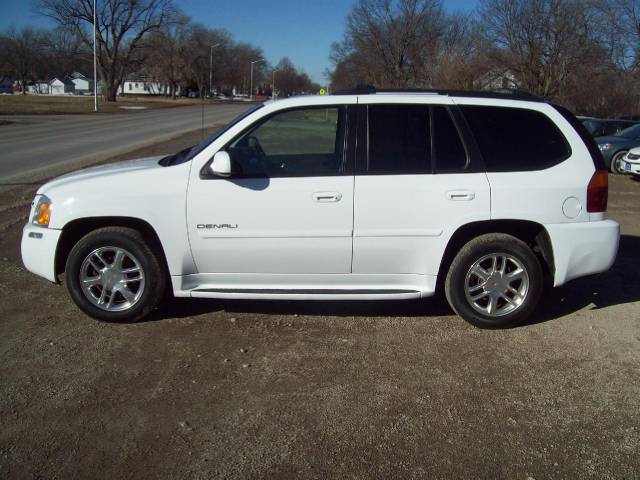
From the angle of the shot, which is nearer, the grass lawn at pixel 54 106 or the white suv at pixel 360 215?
the white suv at pixel 360 215

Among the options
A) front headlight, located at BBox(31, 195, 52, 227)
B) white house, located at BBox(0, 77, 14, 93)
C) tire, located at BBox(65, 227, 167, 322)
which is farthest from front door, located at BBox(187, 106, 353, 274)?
white house, located at BBox(0, 77, 14, 93)

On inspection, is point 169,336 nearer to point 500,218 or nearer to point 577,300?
point 500,218

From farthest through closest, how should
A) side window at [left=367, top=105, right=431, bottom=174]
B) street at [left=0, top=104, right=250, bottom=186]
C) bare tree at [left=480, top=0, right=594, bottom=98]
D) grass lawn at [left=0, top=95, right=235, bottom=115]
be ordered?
1. grass lawn at [left=0, top=95, right=235, bottom=115]
2. bare tree at [left=480, top=0, right=594, bottom=98]
3. street at [left=0, top=104, right=250, bottom=186]
4. side window at [left=367, top=105, right=431, bottom=174]

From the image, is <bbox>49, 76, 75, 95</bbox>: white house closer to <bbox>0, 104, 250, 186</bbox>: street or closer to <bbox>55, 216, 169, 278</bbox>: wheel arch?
<bbox>0, 104, 250, 186</bbox>: street

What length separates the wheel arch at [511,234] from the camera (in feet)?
14.8

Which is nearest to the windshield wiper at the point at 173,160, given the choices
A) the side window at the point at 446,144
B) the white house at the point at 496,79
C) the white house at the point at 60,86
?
the side window at the point at 446,144

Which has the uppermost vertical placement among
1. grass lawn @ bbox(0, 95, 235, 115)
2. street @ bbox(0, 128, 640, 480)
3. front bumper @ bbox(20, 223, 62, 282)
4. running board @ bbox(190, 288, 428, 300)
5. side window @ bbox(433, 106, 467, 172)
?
grass lawn @ bbox(0, 95, 235, 115)

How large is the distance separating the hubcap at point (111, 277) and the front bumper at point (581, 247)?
325cm

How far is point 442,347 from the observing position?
14.0 ft

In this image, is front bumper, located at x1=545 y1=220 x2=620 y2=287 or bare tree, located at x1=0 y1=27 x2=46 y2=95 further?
bare tree, located at x1=0 y1=27 x2=46 y2=95

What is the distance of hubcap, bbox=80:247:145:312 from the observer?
448 centimetres

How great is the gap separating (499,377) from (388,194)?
1511 mm

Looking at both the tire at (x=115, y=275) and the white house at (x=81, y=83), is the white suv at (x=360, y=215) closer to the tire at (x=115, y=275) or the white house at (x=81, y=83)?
the tire at (x=115, y=275)

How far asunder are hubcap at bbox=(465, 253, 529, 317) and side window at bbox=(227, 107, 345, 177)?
1.39 meters
